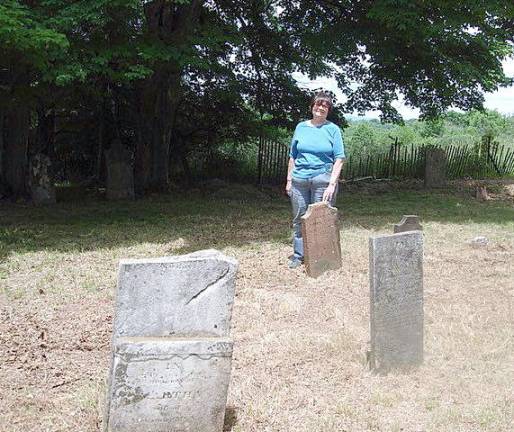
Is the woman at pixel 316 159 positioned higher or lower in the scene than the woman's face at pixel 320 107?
lower

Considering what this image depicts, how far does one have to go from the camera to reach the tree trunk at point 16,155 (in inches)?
560

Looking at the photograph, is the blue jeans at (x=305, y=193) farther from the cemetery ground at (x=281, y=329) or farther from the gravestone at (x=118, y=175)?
the gravestone at (x=118, y=175)

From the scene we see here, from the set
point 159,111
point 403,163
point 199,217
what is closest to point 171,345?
point 199,217

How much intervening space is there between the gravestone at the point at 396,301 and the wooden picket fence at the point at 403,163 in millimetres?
13507

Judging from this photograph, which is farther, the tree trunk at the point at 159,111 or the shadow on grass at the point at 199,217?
the tree trunk at the point at 159,111

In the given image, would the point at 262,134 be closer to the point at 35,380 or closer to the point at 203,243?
the point at 203,243

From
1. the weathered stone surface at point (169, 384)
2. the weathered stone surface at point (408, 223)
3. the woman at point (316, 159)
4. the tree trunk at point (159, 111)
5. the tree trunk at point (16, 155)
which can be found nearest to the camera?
the weathered stone surface at point (169, 384)

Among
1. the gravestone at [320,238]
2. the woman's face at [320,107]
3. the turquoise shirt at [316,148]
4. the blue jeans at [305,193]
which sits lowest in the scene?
the gravestone at [320,238]

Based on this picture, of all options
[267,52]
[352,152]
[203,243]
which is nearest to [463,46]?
[267,52]

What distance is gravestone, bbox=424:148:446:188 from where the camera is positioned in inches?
738

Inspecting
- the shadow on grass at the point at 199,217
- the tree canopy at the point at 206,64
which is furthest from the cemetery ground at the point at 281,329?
the tree canopy at the point at 206,64

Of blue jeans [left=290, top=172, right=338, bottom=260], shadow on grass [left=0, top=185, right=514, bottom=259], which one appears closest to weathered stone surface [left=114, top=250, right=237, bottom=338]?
blue jeans [left=290, top=172, right=338, bottom=260]

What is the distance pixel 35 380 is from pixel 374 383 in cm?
236

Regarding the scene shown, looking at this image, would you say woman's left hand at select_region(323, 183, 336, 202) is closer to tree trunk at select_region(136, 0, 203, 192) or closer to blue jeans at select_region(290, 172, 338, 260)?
Result: blue jeans at select_region(290, 172, 338, 260)
